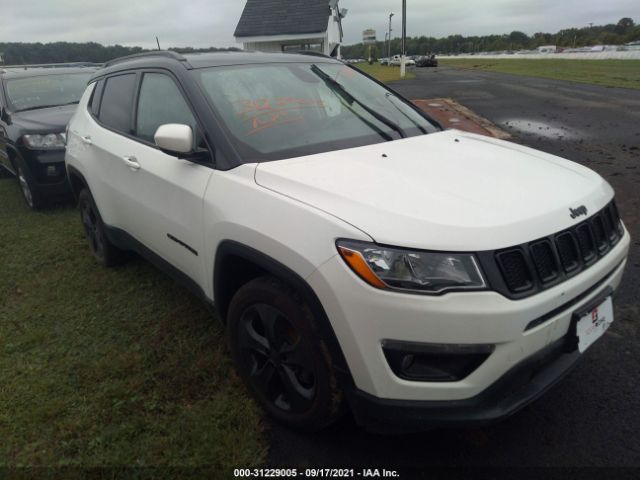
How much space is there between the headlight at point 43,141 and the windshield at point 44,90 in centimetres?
112

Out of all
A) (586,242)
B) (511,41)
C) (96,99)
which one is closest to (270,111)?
(586,242)

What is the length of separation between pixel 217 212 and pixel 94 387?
1.33 metres

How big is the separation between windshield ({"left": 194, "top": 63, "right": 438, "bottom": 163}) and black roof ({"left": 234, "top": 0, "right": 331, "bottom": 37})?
24.9m

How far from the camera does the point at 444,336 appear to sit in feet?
5.54

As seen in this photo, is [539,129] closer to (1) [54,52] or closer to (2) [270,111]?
(2) [270,111]

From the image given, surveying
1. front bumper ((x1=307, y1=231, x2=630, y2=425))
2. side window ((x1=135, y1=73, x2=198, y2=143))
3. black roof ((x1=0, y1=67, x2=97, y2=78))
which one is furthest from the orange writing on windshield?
black roof ((x1=0, y1=67, x2=97, y2=78))

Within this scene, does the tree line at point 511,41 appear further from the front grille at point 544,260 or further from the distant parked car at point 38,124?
the front grille at point 544,260

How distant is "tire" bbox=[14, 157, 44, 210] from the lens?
5.94 meters

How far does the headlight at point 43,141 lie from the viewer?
584cm

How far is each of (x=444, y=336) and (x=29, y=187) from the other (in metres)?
6.02

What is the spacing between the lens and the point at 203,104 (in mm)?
2568

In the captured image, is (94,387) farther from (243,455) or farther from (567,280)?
(567,280)

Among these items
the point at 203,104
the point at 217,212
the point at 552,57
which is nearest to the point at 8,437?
the point at 217,212

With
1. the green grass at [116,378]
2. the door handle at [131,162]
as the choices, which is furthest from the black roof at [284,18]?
the door handle at [131,162]
